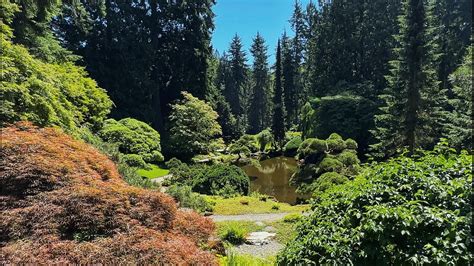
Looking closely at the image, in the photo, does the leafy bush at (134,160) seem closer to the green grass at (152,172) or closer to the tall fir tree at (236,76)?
the green grass at (152,172)

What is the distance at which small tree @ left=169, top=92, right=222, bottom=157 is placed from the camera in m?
26.8

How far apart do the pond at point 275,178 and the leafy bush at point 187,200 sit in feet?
18.6

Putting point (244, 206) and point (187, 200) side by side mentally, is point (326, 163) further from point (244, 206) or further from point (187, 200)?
point (187, 200)

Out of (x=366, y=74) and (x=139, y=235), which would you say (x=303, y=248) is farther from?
Result: (x=366, y=74)

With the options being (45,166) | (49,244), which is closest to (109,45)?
(45,166)

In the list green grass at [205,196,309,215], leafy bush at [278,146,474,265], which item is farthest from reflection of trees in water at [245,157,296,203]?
leafy bush at [278,146,474,265]

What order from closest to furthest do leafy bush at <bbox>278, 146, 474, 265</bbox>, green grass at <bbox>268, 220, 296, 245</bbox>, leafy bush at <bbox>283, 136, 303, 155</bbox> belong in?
leafy bush at <bbox>278, 146, 474, 265</bbox> < green grass at <bbox>268, 220, 296, 245</bbox> < leafy bush at <bbox>283, 136, 303, 155</bbox>

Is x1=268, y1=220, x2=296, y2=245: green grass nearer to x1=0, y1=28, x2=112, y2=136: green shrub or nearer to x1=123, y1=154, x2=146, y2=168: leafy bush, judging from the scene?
x1=0, y1=28, x2=112, y2=136: green shrub

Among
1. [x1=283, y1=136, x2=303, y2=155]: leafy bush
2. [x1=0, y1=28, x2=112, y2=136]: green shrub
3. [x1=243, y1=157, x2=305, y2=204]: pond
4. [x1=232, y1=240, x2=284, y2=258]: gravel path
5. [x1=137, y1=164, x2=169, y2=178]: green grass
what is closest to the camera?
[x1=0, y1=28, x2=112, y2=136]: green shrub

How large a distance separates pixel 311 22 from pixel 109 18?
100ft

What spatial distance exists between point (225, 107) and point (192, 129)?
45.3 ft

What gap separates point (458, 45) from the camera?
93.2 ft

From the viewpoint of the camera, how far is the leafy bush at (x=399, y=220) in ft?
10.8

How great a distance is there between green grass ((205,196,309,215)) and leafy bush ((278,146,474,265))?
7174mm
